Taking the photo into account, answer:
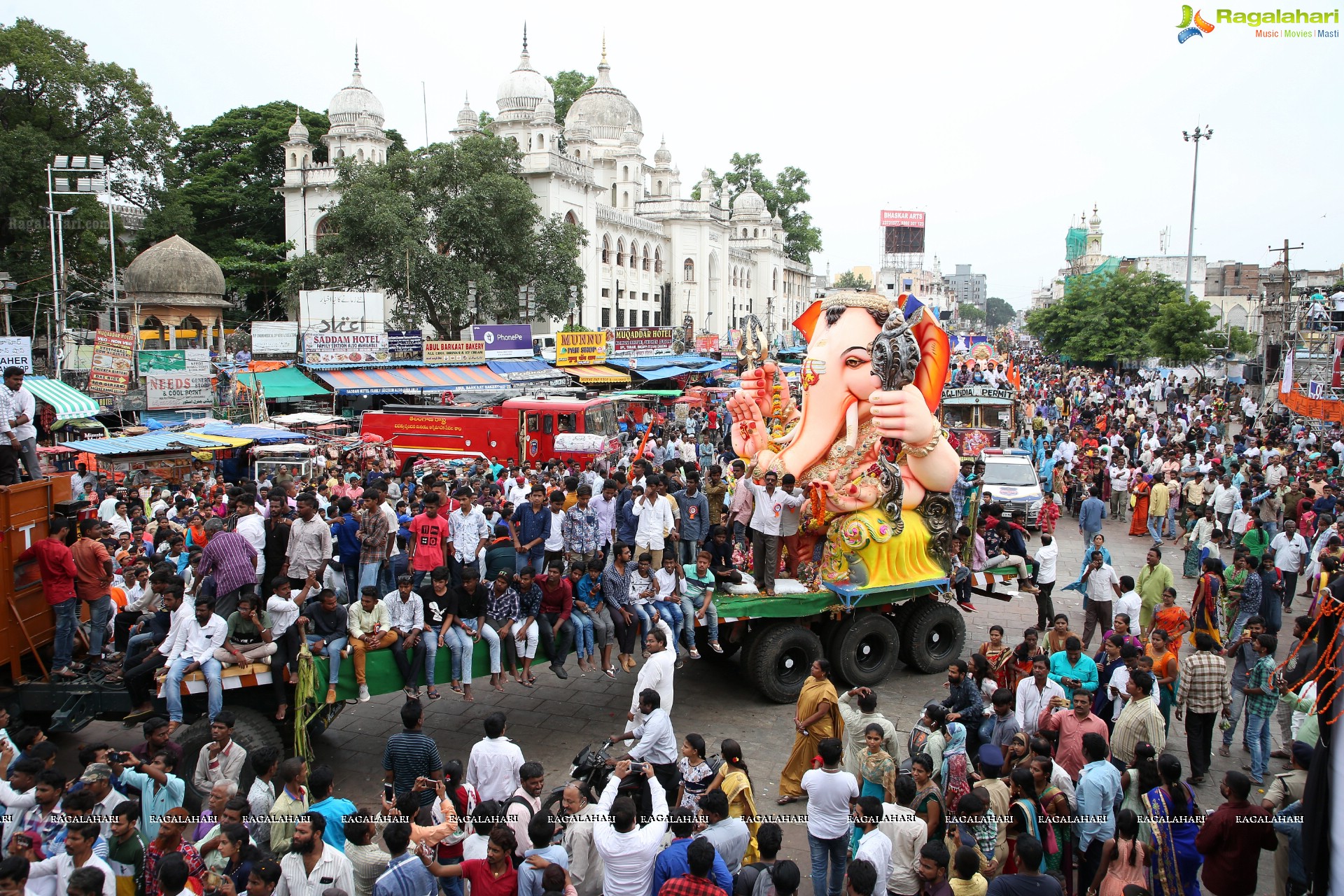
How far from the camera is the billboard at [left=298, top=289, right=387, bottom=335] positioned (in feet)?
98.9

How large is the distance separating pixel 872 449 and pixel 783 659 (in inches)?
96.4

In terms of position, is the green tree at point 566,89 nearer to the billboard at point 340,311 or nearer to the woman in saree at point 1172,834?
the billboard at point 340,311

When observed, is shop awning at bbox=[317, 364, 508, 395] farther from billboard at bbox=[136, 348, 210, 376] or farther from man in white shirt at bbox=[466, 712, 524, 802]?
man in white shirt at bbox=[466, 712, 524, 802]

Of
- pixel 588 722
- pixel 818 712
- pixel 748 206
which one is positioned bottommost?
pixel 588 722

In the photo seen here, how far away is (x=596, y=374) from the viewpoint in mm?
33188

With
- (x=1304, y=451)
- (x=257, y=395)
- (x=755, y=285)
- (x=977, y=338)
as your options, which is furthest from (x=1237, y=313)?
(x=257, y=395)

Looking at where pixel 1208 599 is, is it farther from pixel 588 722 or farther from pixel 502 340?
pixel 502 340

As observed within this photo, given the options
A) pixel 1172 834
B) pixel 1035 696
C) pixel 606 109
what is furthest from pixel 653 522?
pixel 606 109

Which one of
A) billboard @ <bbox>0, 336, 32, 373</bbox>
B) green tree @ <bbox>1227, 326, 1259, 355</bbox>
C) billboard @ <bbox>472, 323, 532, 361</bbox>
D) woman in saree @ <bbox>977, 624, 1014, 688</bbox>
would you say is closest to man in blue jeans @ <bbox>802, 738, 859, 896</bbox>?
woman in saree @ <bbox>977, 624, 1014, 688</bbox>

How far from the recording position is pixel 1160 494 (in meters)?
16.2

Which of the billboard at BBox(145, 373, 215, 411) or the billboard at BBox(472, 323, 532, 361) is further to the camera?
the billboard at BBox(472, 323, 532, 361)

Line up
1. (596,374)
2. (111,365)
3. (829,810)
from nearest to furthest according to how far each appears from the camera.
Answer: (829,810) → (111,365) → (596,374)

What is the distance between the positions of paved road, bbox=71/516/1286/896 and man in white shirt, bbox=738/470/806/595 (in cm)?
128

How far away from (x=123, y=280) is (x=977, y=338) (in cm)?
3760
